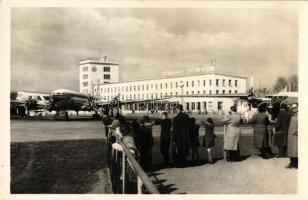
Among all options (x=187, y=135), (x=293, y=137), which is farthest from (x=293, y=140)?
(x=187, y=135)

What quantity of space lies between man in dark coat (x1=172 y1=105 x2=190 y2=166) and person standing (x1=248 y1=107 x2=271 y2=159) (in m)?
1.13

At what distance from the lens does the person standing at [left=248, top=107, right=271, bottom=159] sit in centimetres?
643

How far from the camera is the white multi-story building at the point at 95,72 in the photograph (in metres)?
6.15

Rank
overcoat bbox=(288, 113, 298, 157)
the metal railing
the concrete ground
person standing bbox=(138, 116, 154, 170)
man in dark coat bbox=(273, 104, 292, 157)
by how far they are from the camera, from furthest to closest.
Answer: man in dark coat bbox=(273, 104, 292, 157), person standing bbox=(138, 116, 154, 170), overcoat bbox=(288, 113, 298, 157), the concrete ground, the metal railing

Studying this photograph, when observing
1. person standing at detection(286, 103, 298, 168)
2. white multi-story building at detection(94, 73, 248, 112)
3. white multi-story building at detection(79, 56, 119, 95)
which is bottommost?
person standing at detection(286, 103, 298, 168)

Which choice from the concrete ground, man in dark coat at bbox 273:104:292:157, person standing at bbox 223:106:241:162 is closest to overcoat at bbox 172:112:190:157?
the concrete ground

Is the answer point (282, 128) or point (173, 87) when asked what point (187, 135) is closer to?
point (173, 87)

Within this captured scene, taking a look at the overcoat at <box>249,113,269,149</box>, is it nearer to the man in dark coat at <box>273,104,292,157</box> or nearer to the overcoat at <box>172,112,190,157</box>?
the man in dark coat at <box>273,104,292,157</box>

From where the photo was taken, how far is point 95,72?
650 cm

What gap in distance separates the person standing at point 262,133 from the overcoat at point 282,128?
0.24 m

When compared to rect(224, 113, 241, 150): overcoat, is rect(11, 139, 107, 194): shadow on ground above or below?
below

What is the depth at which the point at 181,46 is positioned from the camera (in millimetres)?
5855

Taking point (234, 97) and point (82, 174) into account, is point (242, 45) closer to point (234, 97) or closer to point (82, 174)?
point (234, 97)
